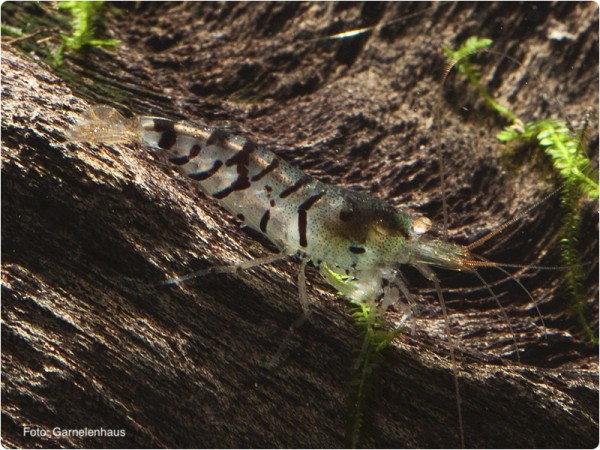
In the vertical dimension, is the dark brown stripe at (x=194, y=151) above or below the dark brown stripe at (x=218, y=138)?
below

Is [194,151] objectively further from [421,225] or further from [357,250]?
[421,225]

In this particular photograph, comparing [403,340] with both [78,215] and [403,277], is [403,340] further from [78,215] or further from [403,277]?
[78,215]

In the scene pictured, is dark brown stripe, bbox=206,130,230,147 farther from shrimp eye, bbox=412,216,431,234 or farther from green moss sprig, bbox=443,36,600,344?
green moss sprig, bbox=443,36,600,344

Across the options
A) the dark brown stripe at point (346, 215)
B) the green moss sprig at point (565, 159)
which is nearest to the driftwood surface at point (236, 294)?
the green moss sprig at point (565, 159)

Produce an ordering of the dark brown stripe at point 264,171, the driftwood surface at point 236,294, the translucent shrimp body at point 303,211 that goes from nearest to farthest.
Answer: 1. the driftwood surface at point 236,294
2. the translucent shrimp body at point 303,211
3. the dark brown stripe at point 264,171

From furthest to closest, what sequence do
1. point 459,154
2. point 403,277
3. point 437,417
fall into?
1. point 459,154
2. point 403,277
3. point 437,417

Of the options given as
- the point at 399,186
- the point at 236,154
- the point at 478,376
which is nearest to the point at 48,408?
the point at 236,154

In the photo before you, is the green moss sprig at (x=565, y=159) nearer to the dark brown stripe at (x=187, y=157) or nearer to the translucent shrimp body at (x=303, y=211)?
the translucent shrimp body at (x=303, y=211)

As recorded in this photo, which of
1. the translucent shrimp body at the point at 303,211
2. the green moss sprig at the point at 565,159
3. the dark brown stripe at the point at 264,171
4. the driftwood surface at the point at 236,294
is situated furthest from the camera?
the green moss sprig at the point at 565,159
